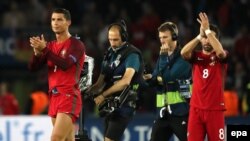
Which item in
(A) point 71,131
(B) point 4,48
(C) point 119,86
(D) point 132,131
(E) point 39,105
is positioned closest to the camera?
(A) point 71,131

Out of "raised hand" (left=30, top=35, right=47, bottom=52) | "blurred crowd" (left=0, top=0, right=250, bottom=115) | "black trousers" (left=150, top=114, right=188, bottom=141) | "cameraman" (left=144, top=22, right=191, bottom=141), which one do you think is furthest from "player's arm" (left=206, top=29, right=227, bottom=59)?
"blurred crowd" (left=0, top=0, right=250, bottom=115)

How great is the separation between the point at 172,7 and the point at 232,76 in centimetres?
285

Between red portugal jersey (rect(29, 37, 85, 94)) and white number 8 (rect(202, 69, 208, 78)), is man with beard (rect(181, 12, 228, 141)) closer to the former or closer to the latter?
white number 8 (rect(202, 69, 208, 78))

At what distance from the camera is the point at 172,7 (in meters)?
22.5

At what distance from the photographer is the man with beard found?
11398mm

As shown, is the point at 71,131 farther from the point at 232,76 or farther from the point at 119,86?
the point at 232,76

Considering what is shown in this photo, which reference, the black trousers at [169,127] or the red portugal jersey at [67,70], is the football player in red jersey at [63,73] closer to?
the red portugal jersey at [67,70]

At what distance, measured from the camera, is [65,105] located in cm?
1130

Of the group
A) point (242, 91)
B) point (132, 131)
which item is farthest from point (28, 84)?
point (132, 131)

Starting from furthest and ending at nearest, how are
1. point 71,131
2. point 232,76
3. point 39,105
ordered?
point 232,76 → point 39,105 → point 71,131

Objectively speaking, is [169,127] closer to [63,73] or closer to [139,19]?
[63,73]

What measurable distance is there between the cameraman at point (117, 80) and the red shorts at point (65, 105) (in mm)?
975

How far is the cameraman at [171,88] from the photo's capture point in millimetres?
12289

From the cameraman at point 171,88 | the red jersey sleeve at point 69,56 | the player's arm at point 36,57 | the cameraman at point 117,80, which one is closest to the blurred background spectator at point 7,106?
Result: the cameraman at point 117,80
